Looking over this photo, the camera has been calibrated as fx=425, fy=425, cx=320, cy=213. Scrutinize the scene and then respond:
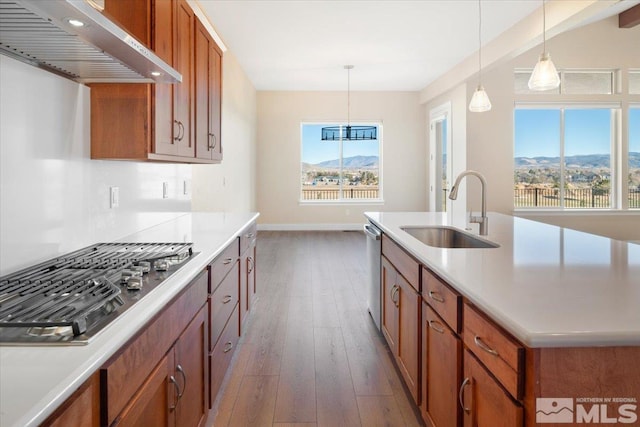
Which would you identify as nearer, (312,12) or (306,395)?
(306,395)

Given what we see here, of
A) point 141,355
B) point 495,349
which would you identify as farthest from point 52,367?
point 495,349

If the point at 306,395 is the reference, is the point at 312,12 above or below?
above

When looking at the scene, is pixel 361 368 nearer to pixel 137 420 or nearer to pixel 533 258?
pixel 533 258

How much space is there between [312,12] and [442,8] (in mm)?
1395

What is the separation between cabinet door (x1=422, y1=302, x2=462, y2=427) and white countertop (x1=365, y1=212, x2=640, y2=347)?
22 cm

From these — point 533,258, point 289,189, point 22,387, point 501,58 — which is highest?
point 501,58

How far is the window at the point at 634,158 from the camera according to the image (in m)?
7.05

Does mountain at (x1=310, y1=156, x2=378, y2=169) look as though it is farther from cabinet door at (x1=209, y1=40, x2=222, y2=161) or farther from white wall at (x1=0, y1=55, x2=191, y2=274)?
white wall at (x1=0, y1=55, x2=191, y2=274)

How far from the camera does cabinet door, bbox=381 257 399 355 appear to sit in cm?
253

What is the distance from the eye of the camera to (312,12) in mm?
4633

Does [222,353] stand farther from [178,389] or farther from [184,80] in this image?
[184,80]

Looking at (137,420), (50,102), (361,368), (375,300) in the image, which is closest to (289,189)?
(375,300)

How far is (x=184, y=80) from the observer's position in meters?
2.58

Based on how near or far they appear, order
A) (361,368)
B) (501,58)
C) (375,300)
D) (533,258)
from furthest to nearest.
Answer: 1. (501,58)
2. (375,300)
3. (361,368)
4. (533,258)
